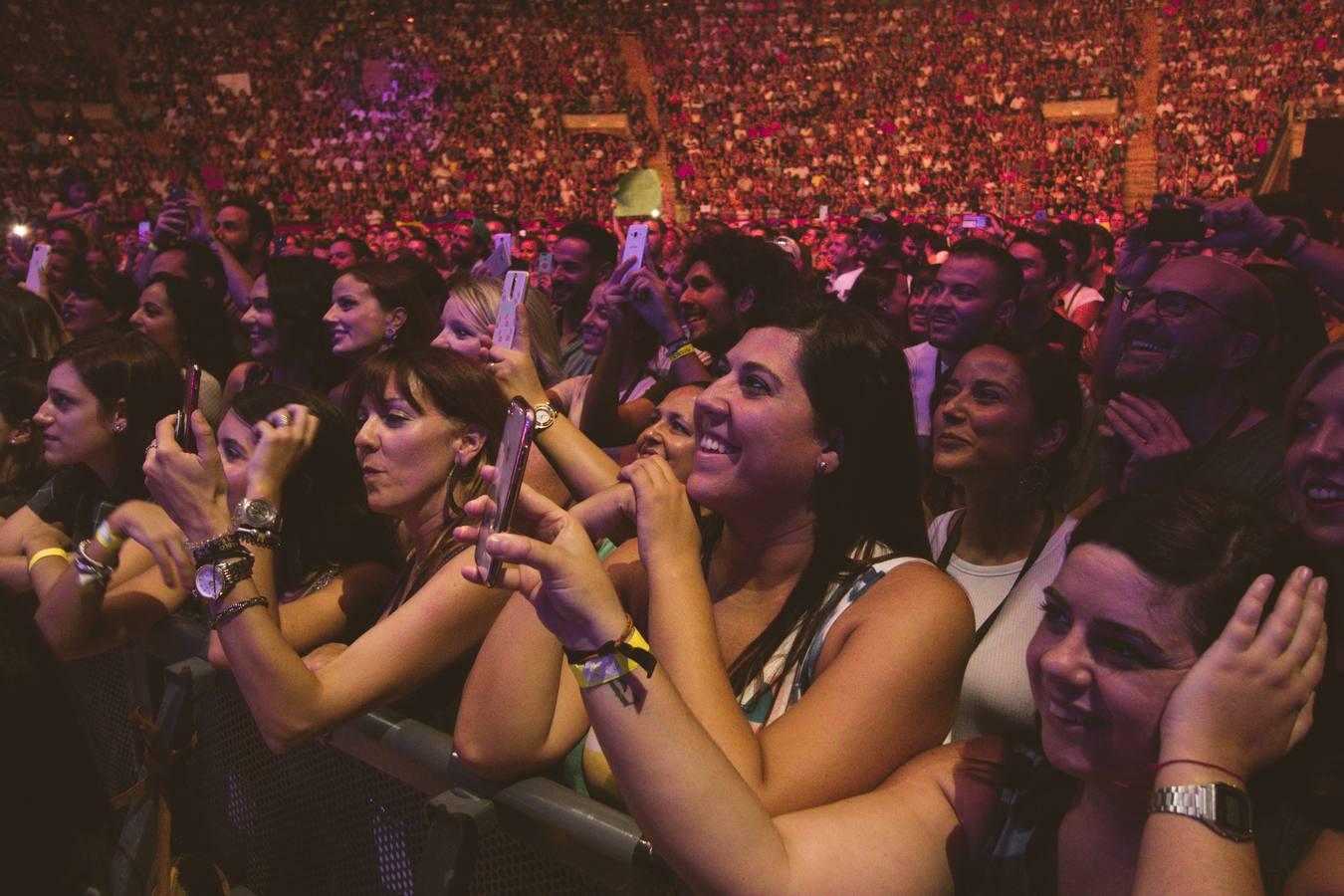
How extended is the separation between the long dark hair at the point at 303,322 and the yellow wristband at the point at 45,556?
153cm

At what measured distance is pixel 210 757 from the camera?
96.2 inches

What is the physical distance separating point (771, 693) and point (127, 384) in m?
2.38

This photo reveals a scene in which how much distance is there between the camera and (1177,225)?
3.79 metres

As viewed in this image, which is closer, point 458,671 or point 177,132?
point 458,671

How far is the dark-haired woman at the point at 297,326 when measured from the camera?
14.8 feet

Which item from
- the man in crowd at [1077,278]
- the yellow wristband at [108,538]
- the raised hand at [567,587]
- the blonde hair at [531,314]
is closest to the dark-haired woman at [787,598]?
the raised hand at [567,587]

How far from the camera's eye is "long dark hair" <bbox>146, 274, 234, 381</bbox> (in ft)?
16.5

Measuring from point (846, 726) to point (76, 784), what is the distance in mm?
952

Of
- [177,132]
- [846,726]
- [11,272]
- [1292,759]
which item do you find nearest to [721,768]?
[846,726]

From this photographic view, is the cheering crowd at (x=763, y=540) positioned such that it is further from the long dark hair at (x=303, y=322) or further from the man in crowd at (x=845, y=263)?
the man in crowd at (x=845, y=263)

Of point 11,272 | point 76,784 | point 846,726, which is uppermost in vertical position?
point 76,784

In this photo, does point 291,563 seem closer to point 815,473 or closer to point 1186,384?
point 815,473

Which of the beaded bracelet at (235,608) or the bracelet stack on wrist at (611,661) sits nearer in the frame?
the bracelet stack on wrist at (611,661)

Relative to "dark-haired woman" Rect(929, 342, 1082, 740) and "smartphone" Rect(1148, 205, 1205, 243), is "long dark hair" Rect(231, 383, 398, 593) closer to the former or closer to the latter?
"dark-haired woman" Rect(929, 342, 1082, 740)
